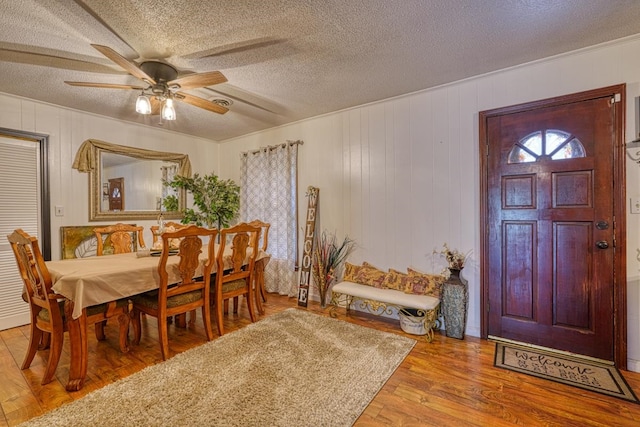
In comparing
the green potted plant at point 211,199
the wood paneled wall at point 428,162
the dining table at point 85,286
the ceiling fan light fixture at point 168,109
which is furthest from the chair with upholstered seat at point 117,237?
the wood paneled wall at point 428,162

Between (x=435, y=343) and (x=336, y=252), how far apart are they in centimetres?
149

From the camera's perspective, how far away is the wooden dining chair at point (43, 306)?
6.38ft

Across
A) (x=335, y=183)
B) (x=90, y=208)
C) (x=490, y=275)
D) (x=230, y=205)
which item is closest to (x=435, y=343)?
(x=490, y=275)

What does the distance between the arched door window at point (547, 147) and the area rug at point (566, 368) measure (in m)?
1.62

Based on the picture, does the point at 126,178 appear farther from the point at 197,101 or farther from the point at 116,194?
the point at 197,101

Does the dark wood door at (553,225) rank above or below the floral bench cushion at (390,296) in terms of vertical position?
above

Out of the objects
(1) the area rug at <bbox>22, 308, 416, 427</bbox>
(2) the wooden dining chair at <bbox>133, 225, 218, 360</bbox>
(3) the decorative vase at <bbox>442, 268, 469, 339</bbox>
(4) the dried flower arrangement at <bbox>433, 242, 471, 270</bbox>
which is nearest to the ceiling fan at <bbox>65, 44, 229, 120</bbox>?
(2) the wooden dining chair at <bbox>133, 225, 218, 360</bbox>

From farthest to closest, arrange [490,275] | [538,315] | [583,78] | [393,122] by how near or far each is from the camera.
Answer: [393,122], [490,275], [538,315], [583,78]

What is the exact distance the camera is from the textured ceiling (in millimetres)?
1768

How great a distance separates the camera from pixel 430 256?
2969mm

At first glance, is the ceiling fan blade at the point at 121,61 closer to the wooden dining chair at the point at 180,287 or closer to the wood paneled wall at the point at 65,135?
the wooden dining chair at the point at 180,287

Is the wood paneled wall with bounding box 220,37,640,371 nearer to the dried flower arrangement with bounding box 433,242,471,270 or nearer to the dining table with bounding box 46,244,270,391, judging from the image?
the dried flower arrangement with bounding box 433,242,471,270

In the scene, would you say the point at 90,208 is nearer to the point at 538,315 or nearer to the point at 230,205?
the point at 230,205

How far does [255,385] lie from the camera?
1.94 metres
